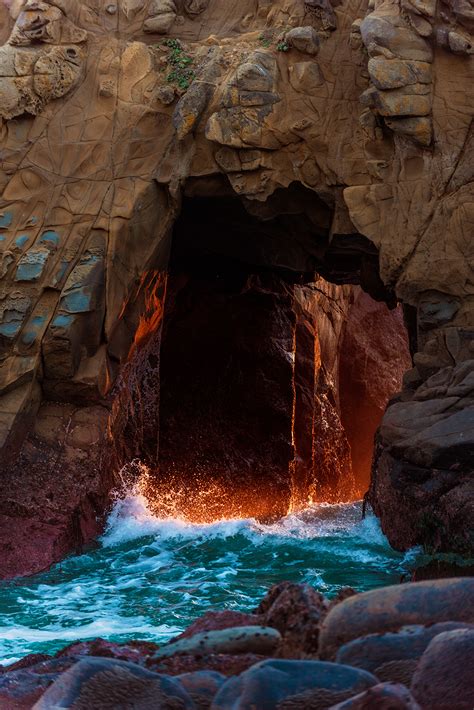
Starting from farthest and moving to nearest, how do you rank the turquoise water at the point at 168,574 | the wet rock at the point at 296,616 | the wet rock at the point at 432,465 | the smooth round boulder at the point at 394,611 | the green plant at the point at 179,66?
1. the green plant at the point at 179,66
2. the wet rock at the point at 432,465
3. the turquoise water at the point at 168,574
4. the wet rock at the point at 296,616
5. the smooth round boulder at the point at 394,611

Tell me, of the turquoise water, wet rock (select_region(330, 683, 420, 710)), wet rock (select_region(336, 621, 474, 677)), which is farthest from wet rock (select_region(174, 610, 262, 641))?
the turquoise water

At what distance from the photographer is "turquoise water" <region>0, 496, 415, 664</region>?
24.4 feet

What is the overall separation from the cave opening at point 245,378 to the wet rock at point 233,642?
28.4ft

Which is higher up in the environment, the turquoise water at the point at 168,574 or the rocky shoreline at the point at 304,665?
the rocky shoreline at the point at 304,665

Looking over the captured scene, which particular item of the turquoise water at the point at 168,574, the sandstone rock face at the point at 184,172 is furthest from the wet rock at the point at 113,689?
the sandstone rock face at the point at 184,172

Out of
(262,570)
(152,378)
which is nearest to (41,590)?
(262,570)

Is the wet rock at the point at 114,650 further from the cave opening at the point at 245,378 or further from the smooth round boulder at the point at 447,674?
the cave opening at the point at 245,378

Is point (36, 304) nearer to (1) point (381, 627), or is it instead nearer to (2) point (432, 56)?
(2) point (432, 56)

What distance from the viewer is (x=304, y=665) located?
4039mm

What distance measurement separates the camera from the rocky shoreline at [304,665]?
392 centimetres

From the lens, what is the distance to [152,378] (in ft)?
47.3

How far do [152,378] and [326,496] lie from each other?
4775 mm

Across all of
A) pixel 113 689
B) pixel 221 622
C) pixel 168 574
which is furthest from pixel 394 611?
pixel 168 574

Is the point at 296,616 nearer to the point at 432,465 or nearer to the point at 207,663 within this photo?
the point at 207,663
